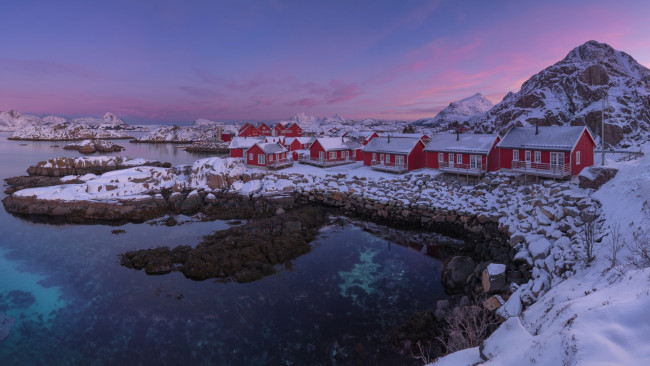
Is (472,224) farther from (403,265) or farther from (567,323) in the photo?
(567,323)

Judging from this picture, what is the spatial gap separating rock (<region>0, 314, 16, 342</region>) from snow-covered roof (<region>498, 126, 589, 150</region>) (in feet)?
134

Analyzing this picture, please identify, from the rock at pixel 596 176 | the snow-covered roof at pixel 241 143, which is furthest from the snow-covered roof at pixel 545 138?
the snow-covered roof at pixel 241 143

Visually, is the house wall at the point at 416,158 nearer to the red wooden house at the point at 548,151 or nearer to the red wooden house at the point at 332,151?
the red wooden house at the point at 548,151

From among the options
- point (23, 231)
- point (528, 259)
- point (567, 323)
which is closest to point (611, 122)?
point (528, 259)

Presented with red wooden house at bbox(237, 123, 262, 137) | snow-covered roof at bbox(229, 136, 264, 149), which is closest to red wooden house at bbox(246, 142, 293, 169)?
snow-covered roof at bbox(229, 136, 264, 149)

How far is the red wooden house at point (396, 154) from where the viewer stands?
138 feet

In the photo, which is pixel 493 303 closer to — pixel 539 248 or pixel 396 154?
pixel 539 248

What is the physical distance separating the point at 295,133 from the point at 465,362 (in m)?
94.7

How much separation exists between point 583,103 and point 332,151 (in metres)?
62.3

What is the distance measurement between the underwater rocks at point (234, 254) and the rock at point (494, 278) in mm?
12369

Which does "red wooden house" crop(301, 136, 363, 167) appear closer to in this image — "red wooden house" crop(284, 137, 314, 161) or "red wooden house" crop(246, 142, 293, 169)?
"red wooden house" crop(246, 142, 293, 169)

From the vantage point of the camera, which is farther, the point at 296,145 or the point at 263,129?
the point at 263,129

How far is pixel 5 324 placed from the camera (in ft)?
54.2

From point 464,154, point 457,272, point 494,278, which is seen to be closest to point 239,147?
point 464,154
